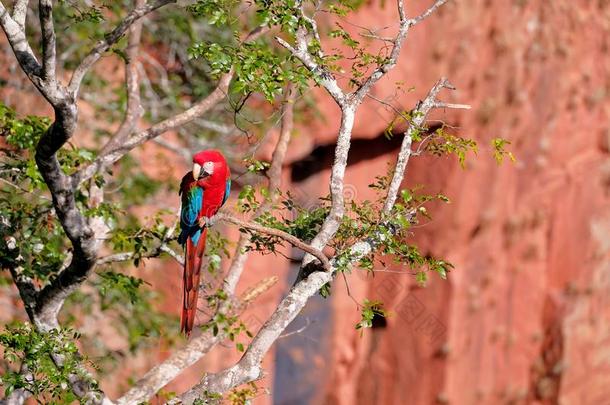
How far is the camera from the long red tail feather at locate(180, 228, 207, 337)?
3.84 m

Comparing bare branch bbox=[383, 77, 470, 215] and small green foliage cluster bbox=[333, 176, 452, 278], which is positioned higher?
bare branch bbox=[383, 77, 470, 215]

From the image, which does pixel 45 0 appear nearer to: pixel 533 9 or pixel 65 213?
pixel 65 213

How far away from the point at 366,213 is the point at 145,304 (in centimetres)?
257

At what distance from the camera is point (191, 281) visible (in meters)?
3.91

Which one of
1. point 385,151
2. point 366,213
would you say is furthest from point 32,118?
point 385,151

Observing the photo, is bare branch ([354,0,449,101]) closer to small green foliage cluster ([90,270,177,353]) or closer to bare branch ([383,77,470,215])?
bare branch ([383,77,470,215])

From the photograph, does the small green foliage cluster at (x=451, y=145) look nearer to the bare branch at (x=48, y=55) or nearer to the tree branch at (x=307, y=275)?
the tree branch at (x=307, y=275)

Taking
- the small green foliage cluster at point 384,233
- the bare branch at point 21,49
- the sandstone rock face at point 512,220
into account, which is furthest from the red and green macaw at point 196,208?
the sandstone rock face at point 512,220

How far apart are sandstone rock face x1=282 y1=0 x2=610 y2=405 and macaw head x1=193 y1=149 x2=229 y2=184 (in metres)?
5.63

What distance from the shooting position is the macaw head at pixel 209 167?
3832 millimetres

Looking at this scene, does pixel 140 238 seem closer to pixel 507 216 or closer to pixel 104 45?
pixel 104 45

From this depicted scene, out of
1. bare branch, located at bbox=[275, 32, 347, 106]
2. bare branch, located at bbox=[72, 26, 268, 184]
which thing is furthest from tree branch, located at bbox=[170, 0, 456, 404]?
bare branch, located at bbox=[72, 26, 268, 184]

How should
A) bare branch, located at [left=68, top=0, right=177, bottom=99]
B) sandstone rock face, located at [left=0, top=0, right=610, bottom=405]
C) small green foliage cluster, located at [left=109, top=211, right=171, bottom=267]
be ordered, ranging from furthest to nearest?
sandstone rock face, located at [left=0, top=0, right=610, bottom=405], small green foliage cluster, located at [left=109, top=211, right=171, bottom=267], bare branch, located at [left=68, top=0, right=177, bottom=99]

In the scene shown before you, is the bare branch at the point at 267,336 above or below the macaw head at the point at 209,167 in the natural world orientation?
below
